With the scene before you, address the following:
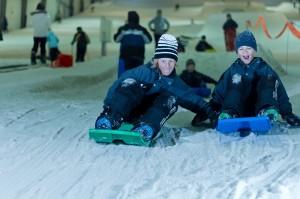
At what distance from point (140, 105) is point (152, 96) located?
0.16 meters

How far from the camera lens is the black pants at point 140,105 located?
6.13 meters

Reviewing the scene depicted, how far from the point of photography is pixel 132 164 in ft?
17.6

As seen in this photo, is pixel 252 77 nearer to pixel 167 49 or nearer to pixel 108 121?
pixel 167 49

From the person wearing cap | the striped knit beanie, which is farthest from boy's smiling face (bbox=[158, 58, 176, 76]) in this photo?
the striped knit beanie

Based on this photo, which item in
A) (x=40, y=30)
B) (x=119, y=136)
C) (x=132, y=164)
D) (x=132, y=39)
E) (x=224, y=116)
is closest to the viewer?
(x=132, y=164)

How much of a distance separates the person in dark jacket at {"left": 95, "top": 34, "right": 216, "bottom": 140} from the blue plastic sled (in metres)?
0.37

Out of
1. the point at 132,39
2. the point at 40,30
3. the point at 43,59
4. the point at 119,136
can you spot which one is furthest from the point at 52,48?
the point at 119,136

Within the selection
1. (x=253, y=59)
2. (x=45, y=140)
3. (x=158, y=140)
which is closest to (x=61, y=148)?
(x=45, y=140)

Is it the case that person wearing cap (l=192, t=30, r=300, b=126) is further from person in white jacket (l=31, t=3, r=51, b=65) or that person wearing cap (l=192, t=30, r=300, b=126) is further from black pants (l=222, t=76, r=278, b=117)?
person in white jacket (l=31, t=3, r=51, b=65)

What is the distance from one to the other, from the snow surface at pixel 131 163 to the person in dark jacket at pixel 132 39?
7.52 feet

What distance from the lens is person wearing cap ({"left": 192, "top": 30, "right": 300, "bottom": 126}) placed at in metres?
6.54

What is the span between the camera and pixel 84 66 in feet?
47.8

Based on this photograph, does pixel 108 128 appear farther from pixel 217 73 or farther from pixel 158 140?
Result: pixel 217 73

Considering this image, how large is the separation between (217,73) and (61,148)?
7.96m
